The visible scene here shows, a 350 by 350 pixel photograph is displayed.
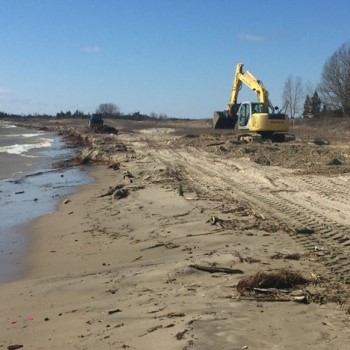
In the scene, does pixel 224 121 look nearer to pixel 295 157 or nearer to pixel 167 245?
pixel 295 157

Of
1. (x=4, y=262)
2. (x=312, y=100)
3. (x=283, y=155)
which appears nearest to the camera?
(x=4, y=262)

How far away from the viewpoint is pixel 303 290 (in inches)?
221

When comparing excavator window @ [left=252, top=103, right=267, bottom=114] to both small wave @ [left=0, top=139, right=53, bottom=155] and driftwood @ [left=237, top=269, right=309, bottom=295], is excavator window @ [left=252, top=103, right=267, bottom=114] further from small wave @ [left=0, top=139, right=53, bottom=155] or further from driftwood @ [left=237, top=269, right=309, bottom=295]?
driftwood @ [left=237, top=269, right=309, bottom=295]

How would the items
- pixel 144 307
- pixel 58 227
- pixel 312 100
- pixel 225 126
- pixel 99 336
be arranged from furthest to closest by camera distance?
1. pixel 312 100
2. pixel 225 126
3. pixel 58 227
4. pixel 144 307
5. pixel 99 336

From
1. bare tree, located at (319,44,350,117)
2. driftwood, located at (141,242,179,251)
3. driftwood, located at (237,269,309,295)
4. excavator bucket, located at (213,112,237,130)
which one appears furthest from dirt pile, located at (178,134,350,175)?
bare tree, located at (319,44,350,117)

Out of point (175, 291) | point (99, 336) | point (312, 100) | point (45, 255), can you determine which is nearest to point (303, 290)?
point (175, 291)

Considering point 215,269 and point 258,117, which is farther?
point 258,117

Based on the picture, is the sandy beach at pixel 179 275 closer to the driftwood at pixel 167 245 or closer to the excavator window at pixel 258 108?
the driftwood at pixel 167 245

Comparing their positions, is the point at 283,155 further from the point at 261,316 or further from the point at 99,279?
the point at 261,316

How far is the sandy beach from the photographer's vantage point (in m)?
4.66

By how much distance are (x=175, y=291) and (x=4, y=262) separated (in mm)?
4395

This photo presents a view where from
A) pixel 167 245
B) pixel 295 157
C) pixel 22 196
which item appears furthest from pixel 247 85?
pixel 167 245

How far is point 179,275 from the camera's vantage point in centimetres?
657

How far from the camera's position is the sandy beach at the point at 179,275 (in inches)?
183
